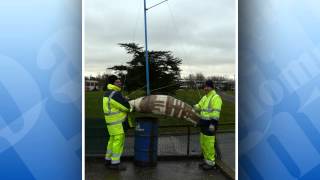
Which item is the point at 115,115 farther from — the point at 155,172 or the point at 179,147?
the point at 179,147

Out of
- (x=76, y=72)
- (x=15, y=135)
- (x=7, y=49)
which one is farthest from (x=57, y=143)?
(x=7, y=49)

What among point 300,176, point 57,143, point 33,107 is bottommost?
point 300,176

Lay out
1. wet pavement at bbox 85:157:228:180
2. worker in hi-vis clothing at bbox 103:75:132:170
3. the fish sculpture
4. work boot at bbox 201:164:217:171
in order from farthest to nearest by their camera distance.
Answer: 1. work boot at bbox 201:164:217:171
2. worker in hi-vis clothing at bbox 103:75:132:170
3. wet pavement at bbox 85:157:228:180
4. the fish sculpture

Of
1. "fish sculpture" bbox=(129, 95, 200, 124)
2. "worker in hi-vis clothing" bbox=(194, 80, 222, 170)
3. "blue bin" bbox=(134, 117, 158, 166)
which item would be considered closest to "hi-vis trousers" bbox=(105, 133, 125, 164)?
"blue bin" bbox=(134, 117, 158, 166)

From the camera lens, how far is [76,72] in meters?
2.05

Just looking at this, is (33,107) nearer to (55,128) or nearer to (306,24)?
(55,128)

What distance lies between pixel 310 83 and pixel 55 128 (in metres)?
1.37

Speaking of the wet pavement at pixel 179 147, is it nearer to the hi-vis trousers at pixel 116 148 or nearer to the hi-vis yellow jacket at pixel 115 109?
the hi-vis trousers at pixel 116 148

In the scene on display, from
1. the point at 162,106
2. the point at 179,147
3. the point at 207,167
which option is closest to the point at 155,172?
the point at 207,167

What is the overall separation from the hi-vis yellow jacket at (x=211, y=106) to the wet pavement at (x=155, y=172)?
26.9 inches

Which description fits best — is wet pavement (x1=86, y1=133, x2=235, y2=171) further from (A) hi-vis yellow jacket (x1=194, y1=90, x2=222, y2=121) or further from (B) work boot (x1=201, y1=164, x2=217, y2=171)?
(A) hi-vis yellow jacket (x1=194, y1=90, x2=222, y2=121)

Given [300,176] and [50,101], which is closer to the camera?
[50,101]

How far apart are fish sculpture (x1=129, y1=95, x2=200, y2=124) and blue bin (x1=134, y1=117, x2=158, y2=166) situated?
0.49 metres

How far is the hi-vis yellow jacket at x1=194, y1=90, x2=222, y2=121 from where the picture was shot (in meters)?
4.80
